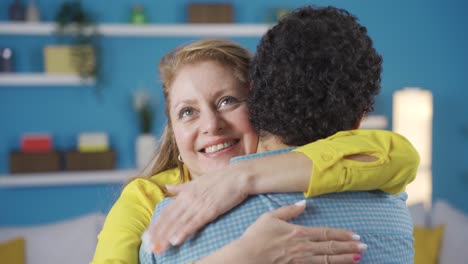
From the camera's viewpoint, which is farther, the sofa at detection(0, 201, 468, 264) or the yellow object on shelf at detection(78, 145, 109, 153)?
the yellow object on shelf at detection(78, 145, 109, 153)

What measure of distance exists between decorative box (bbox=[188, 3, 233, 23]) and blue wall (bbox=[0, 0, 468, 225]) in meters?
0.18

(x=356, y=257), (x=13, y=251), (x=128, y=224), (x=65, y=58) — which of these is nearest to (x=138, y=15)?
(x=65, y=58)

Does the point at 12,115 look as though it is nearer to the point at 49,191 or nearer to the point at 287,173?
the point at 49,191

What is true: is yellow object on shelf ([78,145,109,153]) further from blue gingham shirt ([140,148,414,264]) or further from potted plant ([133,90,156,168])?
blue gingham shirt ([140,148,414,264])

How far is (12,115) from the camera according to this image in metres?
4.83

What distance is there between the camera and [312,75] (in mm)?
1035

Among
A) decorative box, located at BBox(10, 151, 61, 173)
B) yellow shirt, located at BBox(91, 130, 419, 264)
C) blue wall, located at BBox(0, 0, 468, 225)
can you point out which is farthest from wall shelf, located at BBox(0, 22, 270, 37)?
yellow shirt, located at BBox(91, 130, 419, 264)

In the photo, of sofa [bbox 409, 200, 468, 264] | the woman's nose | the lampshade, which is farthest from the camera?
the lampshade

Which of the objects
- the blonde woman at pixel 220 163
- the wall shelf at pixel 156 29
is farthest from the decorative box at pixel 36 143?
the blonde woman at pixel 220 163

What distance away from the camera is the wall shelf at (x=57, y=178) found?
4684 mm

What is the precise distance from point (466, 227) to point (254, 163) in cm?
298

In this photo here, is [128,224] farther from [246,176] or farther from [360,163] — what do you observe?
[360,163]

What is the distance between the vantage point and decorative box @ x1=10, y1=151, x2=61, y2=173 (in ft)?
15.4

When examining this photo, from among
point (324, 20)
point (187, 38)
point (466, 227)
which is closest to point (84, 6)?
point (187, 38)
